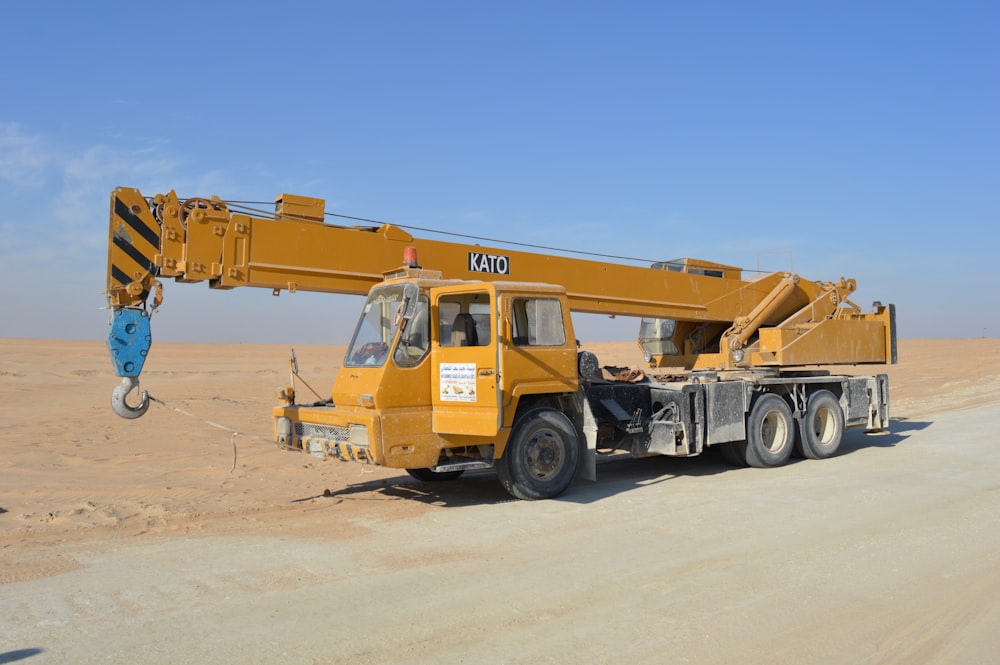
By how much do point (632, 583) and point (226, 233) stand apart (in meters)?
5.42

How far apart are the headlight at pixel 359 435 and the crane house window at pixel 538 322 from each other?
1978 mm

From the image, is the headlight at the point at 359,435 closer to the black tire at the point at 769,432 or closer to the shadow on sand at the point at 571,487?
the shadow on sand at the point at 571,487

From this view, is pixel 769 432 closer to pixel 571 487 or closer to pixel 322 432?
pixel 571 487

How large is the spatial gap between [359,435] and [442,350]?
1342mm

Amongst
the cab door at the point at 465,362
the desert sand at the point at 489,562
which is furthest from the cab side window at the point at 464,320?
the desert sand at the point at 489,562

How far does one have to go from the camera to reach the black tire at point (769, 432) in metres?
12.2

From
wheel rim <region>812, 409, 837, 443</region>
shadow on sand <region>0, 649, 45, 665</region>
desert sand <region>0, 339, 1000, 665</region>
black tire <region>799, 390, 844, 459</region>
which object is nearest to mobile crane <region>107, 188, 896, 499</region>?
desert sand <region>0, 339, 1000, 665</region>

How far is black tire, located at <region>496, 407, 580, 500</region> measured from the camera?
29.8 ft

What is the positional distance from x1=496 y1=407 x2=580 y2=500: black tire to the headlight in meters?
1.66

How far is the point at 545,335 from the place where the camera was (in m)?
9.36

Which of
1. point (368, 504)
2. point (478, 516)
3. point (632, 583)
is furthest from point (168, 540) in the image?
point (632, 583)

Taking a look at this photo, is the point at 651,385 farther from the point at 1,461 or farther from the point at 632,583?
the point at 1,461

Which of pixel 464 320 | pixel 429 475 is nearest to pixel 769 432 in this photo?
pixel 429 475

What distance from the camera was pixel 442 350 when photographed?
8.91 m
